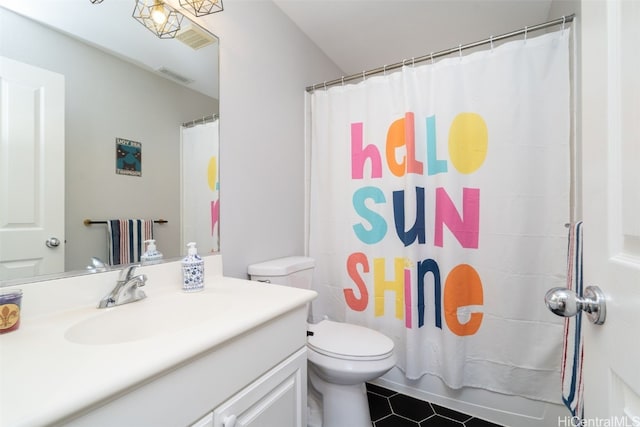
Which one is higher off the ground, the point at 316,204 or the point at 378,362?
the point at 316,204

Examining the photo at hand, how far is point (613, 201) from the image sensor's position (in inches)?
17.5

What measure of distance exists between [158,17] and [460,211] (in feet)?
5.41

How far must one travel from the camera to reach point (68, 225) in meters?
0.87

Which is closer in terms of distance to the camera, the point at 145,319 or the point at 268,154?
the point at 145,319

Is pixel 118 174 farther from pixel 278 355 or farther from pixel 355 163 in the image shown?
pixel 355 163

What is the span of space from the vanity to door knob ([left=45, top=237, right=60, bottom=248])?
11 centimetres

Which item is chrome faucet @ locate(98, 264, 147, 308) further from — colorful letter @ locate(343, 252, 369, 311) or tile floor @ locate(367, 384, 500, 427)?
tile floor @ locate(367, 384, 500, 427)

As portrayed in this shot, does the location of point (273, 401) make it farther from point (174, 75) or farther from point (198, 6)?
point (198, 6)

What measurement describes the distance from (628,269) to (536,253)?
1.13 m

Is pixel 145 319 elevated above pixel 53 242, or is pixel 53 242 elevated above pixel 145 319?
pixel 53 242

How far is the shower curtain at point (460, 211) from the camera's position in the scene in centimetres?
132

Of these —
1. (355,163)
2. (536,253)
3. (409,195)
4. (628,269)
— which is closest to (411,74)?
(355,163)

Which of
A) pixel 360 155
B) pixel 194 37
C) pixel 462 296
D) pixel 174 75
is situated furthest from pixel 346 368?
pixel 194 37

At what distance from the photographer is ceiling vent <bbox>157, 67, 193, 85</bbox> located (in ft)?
3.73
